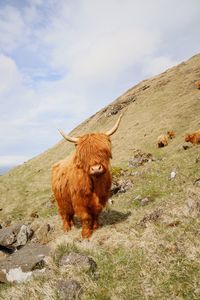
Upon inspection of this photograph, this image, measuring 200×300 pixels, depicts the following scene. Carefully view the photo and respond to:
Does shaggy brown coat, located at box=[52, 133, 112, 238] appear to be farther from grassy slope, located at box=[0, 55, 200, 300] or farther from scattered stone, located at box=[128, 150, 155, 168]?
scattered stone, located at box=[128, 150, 155, 168]

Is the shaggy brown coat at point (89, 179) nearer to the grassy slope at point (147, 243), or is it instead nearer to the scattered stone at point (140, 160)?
the grassy slope at point (147, 243)

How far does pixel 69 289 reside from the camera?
341 inches

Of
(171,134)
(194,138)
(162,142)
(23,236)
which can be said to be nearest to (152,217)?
(23,236)

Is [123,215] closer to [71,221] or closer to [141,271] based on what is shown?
[71,221]

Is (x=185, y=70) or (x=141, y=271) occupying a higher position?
(x=185, y=70)

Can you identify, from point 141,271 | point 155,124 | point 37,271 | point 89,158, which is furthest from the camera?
point 155,124

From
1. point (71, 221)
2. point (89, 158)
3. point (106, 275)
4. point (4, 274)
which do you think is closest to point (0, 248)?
point (71, 221)

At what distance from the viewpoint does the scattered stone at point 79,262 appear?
9.51 m

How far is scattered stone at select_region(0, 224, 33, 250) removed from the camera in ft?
50.5

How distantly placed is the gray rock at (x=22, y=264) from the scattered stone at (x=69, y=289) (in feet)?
7.70

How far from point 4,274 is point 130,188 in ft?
38.7

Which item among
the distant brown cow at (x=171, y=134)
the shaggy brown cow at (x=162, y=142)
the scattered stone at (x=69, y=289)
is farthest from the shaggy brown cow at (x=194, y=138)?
the scattered stone at (x=69, y=289)

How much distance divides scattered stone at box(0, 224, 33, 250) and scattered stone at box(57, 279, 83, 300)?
276 inches

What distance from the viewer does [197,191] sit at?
13.5m
